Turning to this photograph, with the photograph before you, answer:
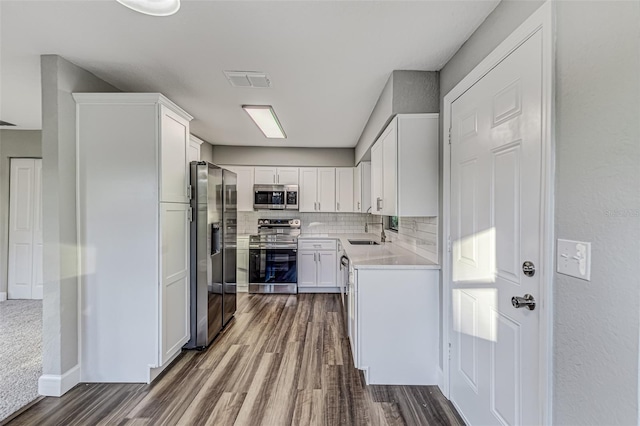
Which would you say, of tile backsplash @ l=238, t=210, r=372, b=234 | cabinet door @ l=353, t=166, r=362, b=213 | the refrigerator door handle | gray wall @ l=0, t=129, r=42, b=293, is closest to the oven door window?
tile backsplash @ l=238, t=210, r=372, b=234

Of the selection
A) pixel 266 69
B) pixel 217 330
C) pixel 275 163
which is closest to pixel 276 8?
pixel 266 69

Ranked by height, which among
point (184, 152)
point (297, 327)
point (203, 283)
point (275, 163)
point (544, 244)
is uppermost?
point (275, 163)

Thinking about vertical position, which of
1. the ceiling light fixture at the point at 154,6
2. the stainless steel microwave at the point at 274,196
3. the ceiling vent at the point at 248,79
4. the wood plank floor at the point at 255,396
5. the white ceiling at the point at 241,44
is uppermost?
the white ceiling at the point at 241,44

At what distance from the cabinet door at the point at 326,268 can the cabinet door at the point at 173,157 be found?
2595 millimetres

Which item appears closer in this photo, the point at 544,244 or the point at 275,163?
the point at 544,244

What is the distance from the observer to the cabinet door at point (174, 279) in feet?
7.41

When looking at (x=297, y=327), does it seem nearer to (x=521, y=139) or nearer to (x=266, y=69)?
(x=266, y=69)

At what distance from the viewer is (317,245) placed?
4723 millimetres

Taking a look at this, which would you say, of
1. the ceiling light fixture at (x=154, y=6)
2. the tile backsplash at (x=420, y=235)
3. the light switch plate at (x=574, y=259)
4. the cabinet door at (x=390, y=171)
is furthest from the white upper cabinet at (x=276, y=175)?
the light switch plate at (x=574, y=259)

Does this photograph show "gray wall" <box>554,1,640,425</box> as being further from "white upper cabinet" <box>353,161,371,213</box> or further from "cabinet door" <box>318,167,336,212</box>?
"cabinet door" <box>318,167,336,212</box>

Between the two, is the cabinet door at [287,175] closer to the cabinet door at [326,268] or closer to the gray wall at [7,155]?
the cabinet door at [326,268]

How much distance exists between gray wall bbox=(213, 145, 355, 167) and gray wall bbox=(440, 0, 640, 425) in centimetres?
391

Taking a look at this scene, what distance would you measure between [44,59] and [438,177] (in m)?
3.01

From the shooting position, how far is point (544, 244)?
3.85ft
